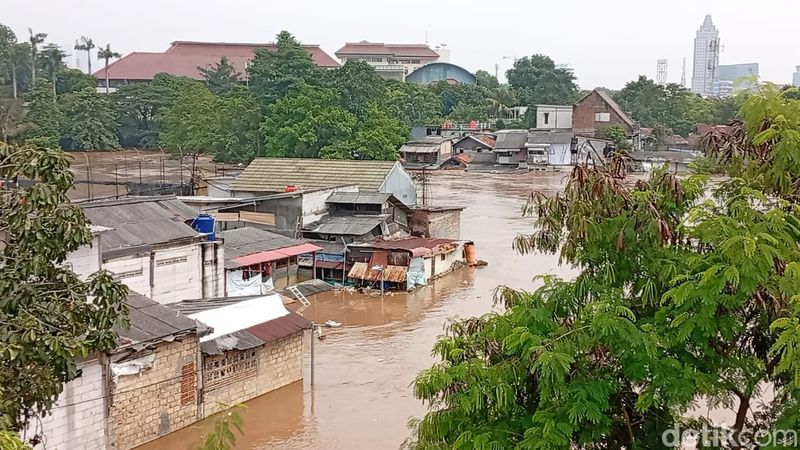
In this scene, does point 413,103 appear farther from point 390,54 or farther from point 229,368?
point 229,368

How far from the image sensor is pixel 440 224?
24500 millimetres

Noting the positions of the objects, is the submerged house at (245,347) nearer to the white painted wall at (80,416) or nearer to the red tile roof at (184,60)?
the white painted wall at (80,416)

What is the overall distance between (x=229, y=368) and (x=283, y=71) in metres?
35.7

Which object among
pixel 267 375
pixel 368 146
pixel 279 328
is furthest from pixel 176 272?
pixel 368 146

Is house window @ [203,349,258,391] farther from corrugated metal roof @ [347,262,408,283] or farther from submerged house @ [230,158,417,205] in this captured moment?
submerged house @ [230,158,417,205]

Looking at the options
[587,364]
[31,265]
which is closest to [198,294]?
[31,265]

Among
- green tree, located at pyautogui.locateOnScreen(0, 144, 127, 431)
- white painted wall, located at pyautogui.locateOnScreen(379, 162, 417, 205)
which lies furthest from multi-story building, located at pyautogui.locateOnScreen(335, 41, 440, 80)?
green tree, located at pyautogui.locateOnScreen(0, 144, 127, 431)

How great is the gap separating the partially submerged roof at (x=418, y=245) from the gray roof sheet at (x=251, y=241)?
75.4 inches

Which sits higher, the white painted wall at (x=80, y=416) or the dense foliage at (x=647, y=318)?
the dense foliage at (x=647, y=318)

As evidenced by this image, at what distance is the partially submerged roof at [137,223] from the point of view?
13.4 m

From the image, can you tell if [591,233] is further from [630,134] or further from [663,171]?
[630,134]

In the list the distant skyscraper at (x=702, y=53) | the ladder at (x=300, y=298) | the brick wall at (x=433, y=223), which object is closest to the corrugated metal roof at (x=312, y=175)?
the brick wall at (x=433, y=223)

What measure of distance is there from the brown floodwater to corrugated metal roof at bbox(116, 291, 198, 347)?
152 cm

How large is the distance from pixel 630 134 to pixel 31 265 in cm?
4915
